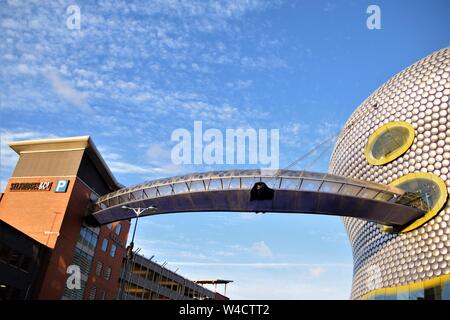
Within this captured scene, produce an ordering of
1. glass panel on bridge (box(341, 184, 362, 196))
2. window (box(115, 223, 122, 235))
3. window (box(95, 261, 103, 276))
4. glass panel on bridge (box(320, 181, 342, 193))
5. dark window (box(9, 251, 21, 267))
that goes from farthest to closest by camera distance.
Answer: window (box(115, 223, 122, 235)) < window (box(95, 261, 103, 276)) < glass panel on bridge (box(341, 184, 362, 196)) < glass panel on bridge (box(320, 181, 342, 193)) < dark window (box(9, 251, 21, 267))

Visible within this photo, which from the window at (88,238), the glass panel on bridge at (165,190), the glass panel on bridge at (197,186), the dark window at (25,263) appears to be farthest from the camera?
the window at (88,238)

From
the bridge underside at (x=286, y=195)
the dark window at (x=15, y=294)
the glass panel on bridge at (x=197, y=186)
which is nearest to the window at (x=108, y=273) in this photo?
the bridge underside at (x=286, y=195)

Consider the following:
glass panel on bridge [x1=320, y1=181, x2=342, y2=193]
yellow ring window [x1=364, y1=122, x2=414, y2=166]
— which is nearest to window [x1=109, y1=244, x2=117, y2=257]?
glass panel on bridge [x1=320, y1=181, x2=342, y2=193]

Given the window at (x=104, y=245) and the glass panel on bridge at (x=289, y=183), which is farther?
the window at (x=104, y=245)

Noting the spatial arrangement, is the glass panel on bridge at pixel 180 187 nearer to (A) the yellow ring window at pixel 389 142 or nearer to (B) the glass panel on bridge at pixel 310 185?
(B) the glass panel on bridge at pixel 310 185

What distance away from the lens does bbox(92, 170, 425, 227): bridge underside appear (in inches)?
1227

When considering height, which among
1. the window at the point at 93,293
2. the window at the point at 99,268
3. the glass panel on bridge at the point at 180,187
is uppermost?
the glass panel on bridge at the point at 180,187

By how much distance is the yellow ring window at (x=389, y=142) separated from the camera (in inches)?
1471

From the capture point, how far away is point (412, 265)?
3281 cm

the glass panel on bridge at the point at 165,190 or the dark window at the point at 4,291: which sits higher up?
the glass panel on bridge at the point at 165,190

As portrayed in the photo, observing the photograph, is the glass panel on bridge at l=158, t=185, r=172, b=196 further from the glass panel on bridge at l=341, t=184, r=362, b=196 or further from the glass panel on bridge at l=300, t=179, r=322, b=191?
the glass panel on bridge at l=341, t=184, r=362, b=196

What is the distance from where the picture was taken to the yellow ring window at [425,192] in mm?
32938

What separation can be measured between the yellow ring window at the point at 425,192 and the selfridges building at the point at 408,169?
8cm

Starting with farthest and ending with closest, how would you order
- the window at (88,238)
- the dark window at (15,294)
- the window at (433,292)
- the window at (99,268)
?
the window at (99,268), the window at (88,238), the dark window at (15,294), the window at (433,292)
